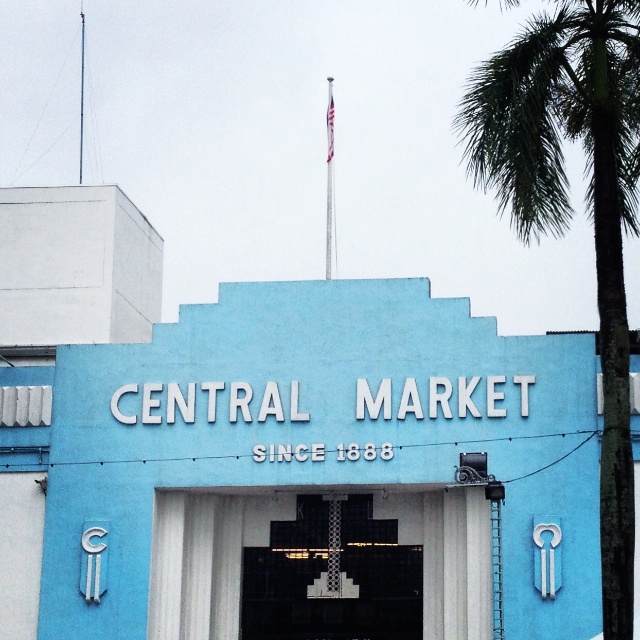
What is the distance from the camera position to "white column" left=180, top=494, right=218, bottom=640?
29156mm

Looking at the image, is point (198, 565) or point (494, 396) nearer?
point (494, 396)

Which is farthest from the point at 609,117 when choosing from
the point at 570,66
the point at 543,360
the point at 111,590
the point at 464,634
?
the point at 111,590

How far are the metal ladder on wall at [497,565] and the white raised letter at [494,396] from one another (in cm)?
169

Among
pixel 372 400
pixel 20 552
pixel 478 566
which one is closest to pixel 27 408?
pixel 20 552

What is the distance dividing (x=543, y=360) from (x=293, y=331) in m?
4.94

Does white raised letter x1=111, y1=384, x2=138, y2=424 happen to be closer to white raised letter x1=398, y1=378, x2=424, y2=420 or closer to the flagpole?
the flagpole

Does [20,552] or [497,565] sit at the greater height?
[20,552]

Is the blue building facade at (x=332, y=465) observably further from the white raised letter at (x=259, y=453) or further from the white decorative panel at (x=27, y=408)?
the white decorative panel at (x=27, y=408)

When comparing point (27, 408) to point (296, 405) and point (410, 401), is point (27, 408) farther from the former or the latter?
point (410, 401)

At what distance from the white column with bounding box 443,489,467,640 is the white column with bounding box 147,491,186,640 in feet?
17.2

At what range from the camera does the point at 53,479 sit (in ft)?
94.4

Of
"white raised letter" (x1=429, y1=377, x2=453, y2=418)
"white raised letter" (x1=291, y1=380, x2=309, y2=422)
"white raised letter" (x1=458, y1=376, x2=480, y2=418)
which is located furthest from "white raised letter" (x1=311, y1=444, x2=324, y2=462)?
"white raised letter" (x1=458, y1=376, x2=480, y2=418)

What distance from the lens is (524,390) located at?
27.7 metres

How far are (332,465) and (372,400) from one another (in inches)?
58.2
